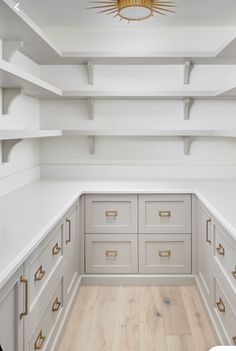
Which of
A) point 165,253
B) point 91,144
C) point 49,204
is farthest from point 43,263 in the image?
point 91,144

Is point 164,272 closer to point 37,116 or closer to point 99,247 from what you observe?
point 99,247

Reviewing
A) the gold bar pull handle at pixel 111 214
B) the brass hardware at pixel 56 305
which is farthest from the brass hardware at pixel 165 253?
the brass hardware at pixel 56 305

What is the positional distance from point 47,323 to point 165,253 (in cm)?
131

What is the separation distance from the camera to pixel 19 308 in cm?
144

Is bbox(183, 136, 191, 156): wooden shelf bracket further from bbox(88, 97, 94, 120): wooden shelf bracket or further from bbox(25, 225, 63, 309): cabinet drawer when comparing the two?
bbox(25, 225, 63, 309): cabinet drawer

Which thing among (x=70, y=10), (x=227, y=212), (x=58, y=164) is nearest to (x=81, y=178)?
(x=58, y=164)

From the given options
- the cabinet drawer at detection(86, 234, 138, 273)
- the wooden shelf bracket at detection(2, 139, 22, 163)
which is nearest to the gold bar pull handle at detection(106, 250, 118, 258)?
the cabinet drawer at detection(86, 234, 138, 273)

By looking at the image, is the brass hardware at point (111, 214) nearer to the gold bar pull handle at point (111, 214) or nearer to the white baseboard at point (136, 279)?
the gold bar pull handle at point (111, 214)

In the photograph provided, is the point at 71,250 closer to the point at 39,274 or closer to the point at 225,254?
the point at 39,274

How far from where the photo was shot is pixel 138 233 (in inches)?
118

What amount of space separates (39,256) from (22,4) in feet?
6.01

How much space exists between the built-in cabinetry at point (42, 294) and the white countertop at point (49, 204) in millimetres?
74

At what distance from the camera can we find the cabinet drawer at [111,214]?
296 cm

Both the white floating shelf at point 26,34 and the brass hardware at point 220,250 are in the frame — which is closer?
the white floating shelf at point 26,34
